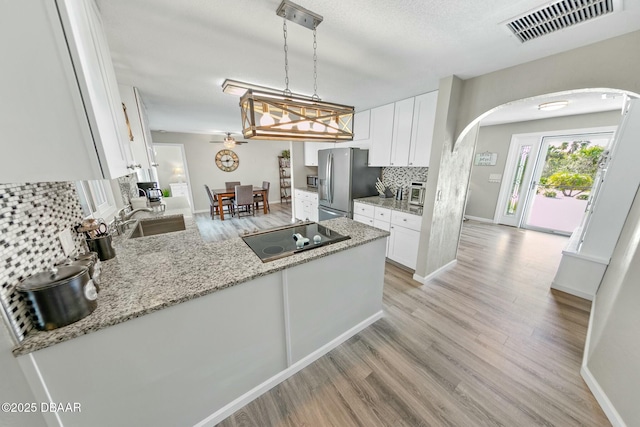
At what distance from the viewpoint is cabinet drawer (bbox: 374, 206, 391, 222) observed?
308 centimetres

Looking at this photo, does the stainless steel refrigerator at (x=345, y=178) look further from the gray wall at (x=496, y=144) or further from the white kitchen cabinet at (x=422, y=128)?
the gray wall at (x=496, y=144)

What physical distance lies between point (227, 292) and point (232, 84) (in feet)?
7.23

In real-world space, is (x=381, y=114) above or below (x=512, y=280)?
above

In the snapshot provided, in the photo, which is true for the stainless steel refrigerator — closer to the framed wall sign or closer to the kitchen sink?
the kitchen sink

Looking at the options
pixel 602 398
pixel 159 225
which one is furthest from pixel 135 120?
pixel 602 398

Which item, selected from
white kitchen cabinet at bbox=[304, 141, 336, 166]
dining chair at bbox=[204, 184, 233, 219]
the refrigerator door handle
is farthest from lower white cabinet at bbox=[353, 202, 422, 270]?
dining chair at bbox=[204, 184, 233, 219]

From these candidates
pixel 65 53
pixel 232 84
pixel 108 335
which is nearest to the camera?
pixel 65 53

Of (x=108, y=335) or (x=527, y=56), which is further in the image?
(x=527, y=56)

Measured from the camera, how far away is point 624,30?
1.41 metres

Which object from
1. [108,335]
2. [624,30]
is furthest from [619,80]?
[108,335]

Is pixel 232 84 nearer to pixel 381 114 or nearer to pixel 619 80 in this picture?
pixel 381 114

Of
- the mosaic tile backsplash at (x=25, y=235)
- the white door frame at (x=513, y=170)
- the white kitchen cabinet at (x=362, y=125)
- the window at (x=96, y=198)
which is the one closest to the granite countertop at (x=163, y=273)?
the mosaic tile backsplash at (x=25, y=235)

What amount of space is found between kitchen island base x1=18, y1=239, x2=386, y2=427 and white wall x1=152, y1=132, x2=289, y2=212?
626 cm

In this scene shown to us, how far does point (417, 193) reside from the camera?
3.05 metres
